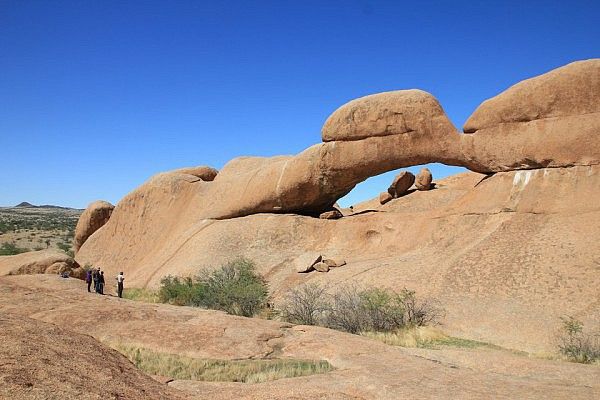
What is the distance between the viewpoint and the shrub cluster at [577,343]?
418 inches

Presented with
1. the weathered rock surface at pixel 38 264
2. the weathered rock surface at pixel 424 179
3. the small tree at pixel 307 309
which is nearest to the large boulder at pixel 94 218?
the weathered rock surface at pixel 38 264

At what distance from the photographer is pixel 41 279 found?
18141 mm

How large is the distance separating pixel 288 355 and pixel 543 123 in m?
13.1

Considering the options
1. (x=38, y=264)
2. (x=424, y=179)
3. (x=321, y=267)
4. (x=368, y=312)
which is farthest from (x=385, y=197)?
(x=38, y=264)

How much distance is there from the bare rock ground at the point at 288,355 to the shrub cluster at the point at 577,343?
196 centimetres

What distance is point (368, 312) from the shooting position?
1353cm

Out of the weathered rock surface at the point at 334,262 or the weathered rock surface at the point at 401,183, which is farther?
the weathered rock surface at the point at 401,183

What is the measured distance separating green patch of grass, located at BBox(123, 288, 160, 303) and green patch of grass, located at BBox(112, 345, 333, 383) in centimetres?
1324

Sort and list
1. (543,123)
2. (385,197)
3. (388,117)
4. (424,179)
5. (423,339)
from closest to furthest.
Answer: (423,339)
(543,123)
(388,117)
(424,179)
(385,197)

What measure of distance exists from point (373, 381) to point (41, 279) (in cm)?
1561

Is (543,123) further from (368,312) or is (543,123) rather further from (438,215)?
(368,312)

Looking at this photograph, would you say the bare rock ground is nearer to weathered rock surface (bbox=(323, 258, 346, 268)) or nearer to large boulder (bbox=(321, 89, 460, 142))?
weathered rock surface (bbox=(323, 258, 346, 268))

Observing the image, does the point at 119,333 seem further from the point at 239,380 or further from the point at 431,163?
the point at 431,163

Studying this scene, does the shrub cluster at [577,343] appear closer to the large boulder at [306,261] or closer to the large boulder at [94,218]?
the large boulder at [306,261]
